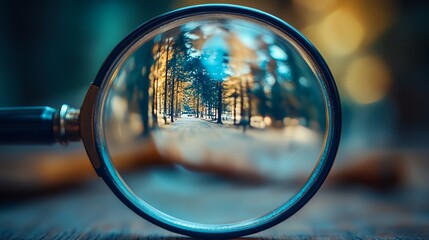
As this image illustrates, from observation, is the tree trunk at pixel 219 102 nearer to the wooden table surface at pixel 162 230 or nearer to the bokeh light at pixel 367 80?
the wooden table surface at pixel 162 230

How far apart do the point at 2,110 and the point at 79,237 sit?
15cm

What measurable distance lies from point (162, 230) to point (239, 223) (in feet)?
0.28

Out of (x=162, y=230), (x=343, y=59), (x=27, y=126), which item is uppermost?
(x=343, y=59)

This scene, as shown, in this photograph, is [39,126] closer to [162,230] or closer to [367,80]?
[162,230]

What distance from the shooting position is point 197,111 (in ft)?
1.47

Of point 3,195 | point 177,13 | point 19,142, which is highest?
point 177,13

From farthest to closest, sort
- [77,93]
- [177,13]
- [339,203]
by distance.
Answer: [77,93] < [339,203] < [177,13]

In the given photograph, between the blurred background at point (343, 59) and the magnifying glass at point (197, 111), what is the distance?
35 cm

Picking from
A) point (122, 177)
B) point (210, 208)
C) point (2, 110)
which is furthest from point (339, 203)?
point (2, 110)

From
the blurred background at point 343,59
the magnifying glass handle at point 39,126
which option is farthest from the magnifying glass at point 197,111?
the blurred background at point 343,59

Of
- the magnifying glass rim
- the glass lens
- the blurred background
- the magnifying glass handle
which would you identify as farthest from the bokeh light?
the magnifying glass handle

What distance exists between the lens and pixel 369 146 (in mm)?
949

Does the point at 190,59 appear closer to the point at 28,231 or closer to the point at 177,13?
the point at 177,13

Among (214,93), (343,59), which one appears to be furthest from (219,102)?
(343,59)
